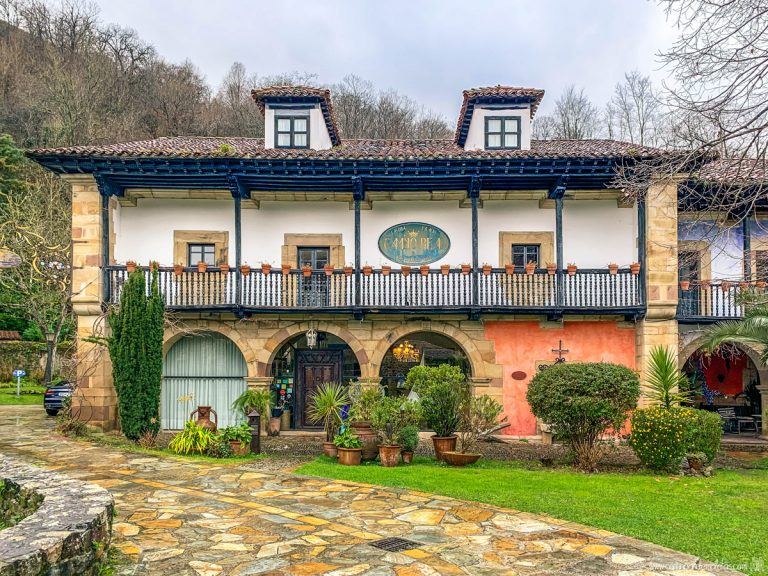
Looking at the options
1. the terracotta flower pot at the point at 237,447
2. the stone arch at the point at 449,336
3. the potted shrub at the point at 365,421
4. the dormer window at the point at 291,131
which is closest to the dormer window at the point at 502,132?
the dormer window at the point at 291,131

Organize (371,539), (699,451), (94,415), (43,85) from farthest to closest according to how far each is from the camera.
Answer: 1. (43,85)
2. (94,415)
3. (699,451)
4. (371,539)

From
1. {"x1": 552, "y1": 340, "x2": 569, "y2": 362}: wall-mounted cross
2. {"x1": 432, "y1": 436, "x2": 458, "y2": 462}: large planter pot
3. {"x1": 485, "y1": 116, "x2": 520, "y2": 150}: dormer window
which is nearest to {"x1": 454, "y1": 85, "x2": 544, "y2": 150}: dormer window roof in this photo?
{"x1": 485, "y1": 116, "x2": 520, "y2": 150}: dormer window

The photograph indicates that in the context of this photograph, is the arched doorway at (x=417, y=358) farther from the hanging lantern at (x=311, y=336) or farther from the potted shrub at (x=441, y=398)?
the potted shrub at (x=441, y=398)

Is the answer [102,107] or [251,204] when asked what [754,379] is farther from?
[102,107]

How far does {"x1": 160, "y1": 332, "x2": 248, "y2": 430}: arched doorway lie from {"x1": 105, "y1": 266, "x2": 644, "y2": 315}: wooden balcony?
5.93 ft

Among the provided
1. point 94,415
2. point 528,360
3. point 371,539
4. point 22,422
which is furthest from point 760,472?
point 22,422

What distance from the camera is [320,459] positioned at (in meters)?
11.9

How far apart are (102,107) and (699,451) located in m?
31.4

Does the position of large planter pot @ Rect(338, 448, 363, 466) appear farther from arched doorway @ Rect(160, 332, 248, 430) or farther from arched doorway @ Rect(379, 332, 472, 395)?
arched doorway @ Rect(379, 332, 472, 395)

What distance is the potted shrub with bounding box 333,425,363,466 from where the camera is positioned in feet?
37.3

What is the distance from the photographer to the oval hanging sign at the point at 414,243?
16.1 meters

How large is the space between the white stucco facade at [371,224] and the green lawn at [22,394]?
10240 mm

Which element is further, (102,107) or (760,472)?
(102,107)

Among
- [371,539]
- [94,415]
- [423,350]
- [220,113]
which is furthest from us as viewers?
[220,113]
